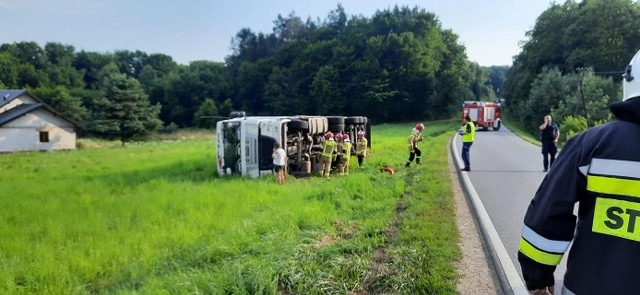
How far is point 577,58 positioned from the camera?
44.3m

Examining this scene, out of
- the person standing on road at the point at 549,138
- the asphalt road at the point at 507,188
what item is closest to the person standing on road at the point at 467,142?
the asphalt road at the point at 507,188

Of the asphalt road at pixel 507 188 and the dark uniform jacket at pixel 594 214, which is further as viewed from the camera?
the asphalt road at pixel 507 188

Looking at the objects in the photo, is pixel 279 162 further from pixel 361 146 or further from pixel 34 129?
pixel 34 129

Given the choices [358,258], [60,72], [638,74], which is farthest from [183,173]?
[60,72]

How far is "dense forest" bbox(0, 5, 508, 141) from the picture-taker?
59.5 meters

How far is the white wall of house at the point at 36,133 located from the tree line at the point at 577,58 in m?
41.9

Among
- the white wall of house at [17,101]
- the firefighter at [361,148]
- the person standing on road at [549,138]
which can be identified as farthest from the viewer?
the white wall of house at [17,101]

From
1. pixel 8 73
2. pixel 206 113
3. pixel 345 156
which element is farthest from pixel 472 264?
pixel 8 73

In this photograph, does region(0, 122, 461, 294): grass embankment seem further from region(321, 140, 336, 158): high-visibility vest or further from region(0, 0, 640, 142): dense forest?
region(0, 0, 640, 142): dense forest

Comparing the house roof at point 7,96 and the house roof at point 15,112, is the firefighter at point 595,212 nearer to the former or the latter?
the house roof at point 15,112

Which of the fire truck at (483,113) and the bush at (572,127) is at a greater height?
the fire truck at (483,113)

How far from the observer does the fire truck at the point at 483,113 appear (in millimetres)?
33562

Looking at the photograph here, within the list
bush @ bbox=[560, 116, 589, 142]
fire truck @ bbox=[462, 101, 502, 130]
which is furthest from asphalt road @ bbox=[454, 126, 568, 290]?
fire truck @ bbox=[462, 101, 502, 130]

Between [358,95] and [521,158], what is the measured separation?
160 feet
